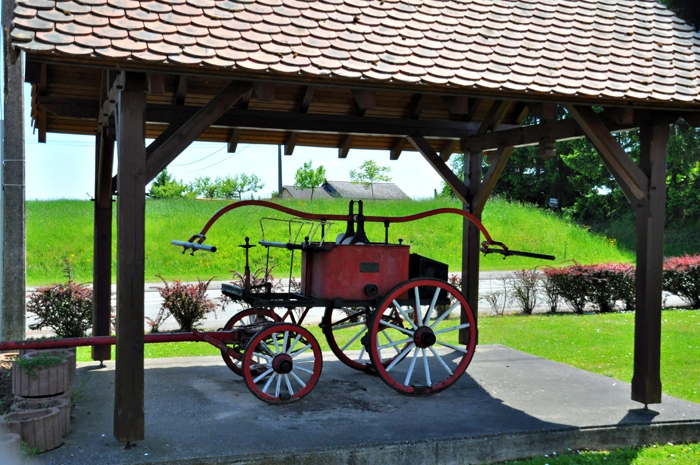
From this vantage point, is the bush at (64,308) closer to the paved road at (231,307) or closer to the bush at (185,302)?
the paved road at (231,307)

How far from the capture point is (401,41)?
595 cm

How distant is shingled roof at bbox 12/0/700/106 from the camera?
4930 mm

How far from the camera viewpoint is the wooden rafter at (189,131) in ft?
17.1

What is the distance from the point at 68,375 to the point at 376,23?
3.71m

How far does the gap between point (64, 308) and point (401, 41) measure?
708 centimetres

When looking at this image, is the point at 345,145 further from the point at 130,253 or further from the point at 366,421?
the point at 130,253

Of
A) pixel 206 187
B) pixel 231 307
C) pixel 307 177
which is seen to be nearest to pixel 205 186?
pixel 206 187

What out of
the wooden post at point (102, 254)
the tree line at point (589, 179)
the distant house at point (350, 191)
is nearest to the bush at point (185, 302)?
the wooden post at point (102, 254)

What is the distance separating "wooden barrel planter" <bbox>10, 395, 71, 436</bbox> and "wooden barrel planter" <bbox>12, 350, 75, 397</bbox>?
0.04 meters

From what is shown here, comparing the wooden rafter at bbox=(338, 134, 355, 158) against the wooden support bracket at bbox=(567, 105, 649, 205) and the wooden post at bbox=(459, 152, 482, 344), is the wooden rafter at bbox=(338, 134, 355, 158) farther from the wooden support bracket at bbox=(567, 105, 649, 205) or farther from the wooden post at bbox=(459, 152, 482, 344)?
the wooden support bracket at bbox=(567, 105, 649, 205)

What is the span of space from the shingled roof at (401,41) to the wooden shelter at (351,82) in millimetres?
16

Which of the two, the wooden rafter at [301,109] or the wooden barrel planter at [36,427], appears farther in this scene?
the wooden rafter at [301,109]

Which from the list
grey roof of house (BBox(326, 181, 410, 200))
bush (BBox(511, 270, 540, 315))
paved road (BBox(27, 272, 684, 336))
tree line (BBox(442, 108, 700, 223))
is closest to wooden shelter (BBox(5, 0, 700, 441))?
paved road (BBox(27, 272, 684, 336))

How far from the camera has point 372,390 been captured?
7.05 m
